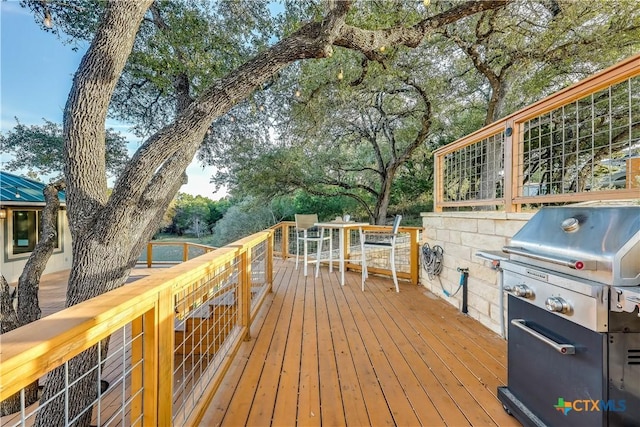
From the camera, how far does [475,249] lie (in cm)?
317

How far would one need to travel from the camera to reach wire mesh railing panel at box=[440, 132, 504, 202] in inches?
133

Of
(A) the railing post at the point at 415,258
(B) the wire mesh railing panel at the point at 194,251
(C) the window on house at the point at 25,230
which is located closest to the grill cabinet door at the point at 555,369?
(A) the railing post at the point at 415,258

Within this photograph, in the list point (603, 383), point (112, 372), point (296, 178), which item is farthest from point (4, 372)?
point (296, 178)

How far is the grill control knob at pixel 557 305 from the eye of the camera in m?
1.28

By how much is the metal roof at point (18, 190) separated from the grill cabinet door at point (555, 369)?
961cm

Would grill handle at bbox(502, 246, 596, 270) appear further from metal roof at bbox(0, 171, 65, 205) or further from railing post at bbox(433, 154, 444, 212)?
metal roof at bbox(0, 171, 65, 205)

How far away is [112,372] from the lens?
3389 mm

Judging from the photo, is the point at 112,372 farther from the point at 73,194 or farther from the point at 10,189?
the point at 10,189

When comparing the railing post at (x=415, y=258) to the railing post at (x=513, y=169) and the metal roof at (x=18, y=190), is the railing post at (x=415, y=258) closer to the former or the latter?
the railing post at (x=513, y=169)

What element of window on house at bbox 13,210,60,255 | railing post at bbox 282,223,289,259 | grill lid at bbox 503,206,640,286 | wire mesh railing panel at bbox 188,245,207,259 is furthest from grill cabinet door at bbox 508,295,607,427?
window on house at bbox 13,210,60,255

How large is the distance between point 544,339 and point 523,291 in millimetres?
243

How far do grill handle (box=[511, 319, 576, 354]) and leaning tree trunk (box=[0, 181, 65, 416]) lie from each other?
4.49 meters

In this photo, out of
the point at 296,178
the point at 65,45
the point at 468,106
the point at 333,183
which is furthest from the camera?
the point at 333,183

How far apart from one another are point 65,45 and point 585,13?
27.4ft
